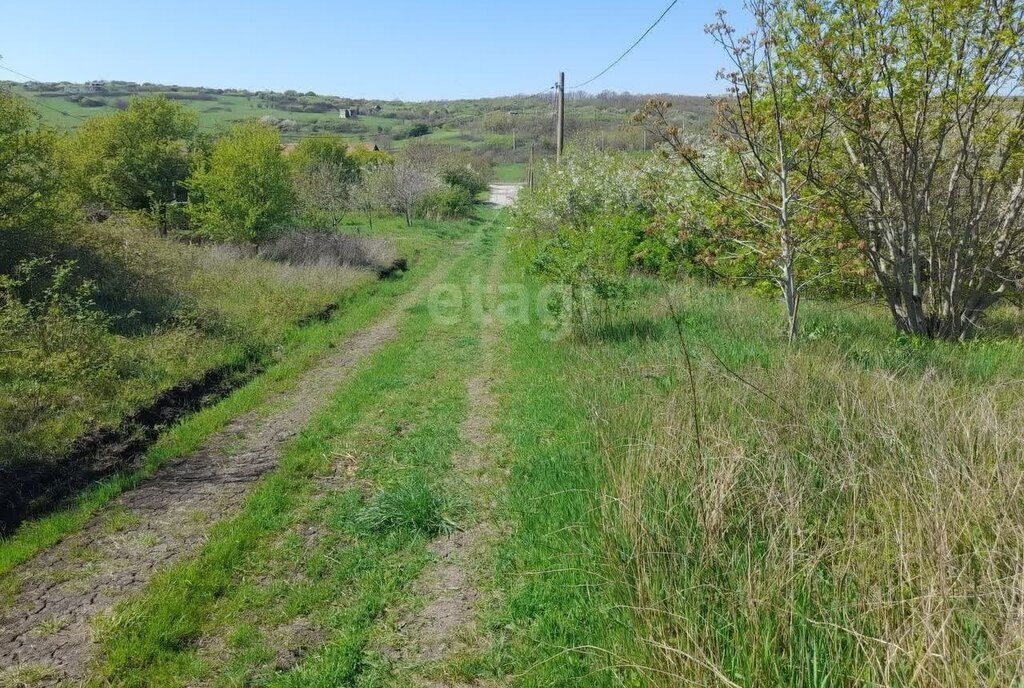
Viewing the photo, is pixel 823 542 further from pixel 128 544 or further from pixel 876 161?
pixel 876 161

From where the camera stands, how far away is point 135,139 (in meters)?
20.3

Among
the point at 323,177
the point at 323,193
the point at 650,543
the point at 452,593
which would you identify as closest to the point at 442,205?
the point at 323,177

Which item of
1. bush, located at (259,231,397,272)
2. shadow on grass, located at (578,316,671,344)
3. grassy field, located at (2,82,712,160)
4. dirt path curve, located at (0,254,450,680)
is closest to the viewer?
dirt path curve, located at (0,254,450,680)

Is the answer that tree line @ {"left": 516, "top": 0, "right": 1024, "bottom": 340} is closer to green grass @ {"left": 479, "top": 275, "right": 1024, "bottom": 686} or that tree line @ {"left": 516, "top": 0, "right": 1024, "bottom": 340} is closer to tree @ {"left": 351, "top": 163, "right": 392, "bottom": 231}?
green grass @ {"left": 479, "top": 275, "right": 1024, "bottom": 686}

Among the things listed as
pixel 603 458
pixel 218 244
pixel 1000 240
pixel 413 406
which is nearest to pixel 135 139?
pixel 218 244

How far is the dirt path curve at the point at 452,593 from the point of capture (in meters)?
3.38

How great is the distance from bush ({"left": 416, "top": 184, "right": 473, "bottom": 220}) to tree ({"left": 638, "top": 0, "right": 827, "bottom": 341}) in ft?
98.3

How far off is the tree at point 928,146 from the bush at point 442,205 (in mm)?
29836

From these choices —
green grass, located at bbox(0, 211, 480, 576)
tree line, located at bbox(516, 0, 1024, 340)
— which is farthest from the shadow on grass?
green grass, located at bbox(0, 211, 480, 576)

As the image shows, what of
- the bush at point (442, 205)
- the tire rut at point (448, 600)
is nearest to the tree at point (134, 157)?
the bush at point (442, 205)

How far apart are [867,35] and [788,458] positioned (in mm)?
6896

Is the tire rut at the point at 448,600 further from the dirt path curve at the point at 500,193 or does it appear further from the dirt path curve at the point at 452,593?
the dirt path curve at the point at 500,193

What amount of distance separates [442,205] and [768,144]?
100ft

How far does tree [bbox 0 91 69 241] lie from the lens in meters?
10.8
